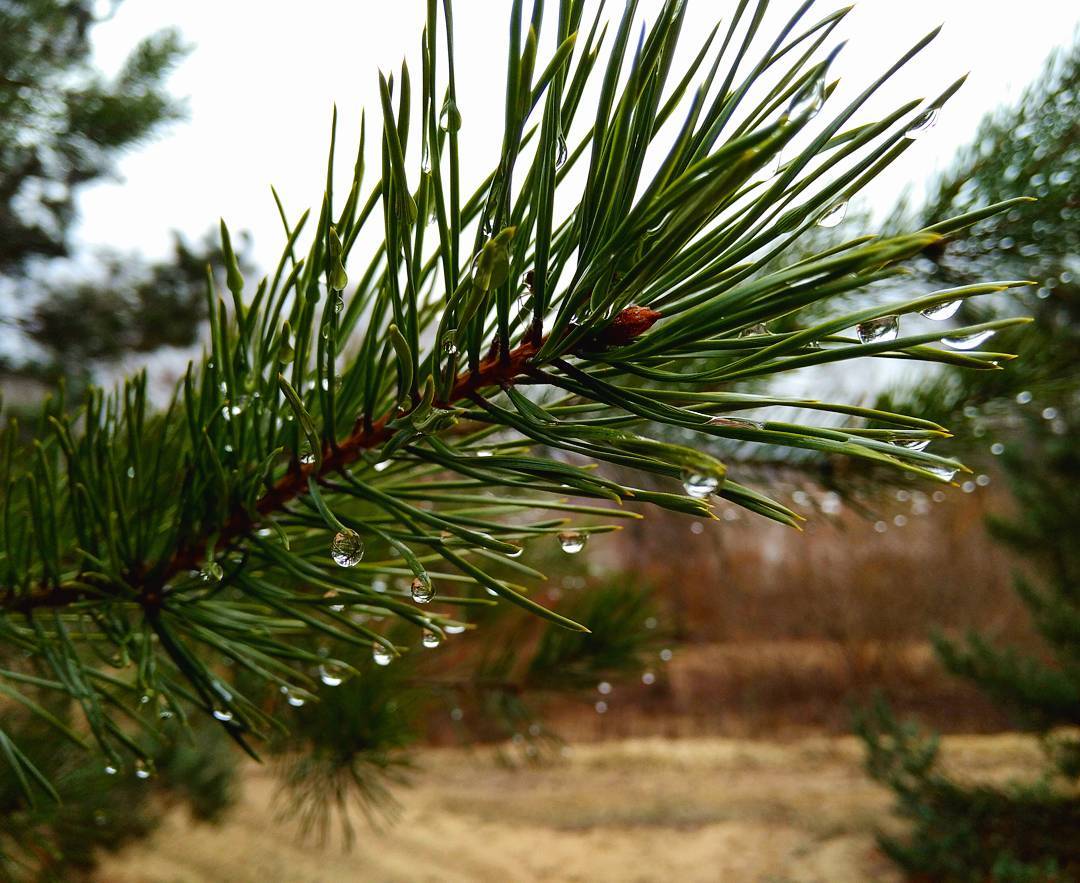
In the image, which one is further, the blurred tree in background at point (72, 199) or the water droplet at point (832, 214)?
the blurred tree in background at point (72, 199)

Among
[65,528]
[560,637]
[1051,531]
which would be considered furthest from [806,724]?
[65,528]

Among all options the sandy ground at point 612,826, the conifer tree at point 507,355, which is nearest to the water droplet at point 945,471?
the conifer tree at point 507,355

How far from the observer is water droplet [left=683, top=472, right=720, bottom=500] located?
0.58 feet

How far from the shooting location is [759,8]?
7.5 inches

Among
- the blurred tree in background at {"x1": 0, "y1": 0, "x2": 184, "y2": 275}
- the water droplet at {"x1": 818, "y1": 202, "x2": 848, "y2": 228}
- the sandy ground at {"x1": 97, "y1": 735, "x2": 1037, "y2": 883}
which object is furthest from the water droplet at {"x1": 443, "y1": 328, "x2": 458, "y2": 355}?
the sandy ground at {"x1": 97, "y1": 735, "x2": 1037, "y2": 883}

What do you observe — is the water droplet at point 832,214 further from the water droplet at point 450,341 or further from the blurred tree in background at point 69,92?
the blurred tree in background at point 69,92

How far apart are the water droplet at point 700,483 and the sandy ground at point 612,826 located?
1.74 metres

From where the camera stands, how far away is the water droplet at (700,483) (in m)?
0.18

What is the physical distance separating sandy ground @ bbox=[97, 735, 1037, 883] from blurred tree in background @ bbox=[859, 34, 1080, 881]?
1.70ft

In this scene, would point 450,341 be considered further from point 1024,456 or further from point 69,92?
point 1024,456

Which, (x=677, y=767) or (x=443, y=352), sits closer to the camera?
(x=443, y=352)

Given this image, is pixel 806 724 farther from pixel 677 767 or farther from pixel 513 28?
pixel 513 28

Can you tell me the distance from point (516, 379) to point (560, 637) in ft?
2.01

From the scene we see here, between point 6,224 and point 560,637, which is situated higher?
point 6,224
